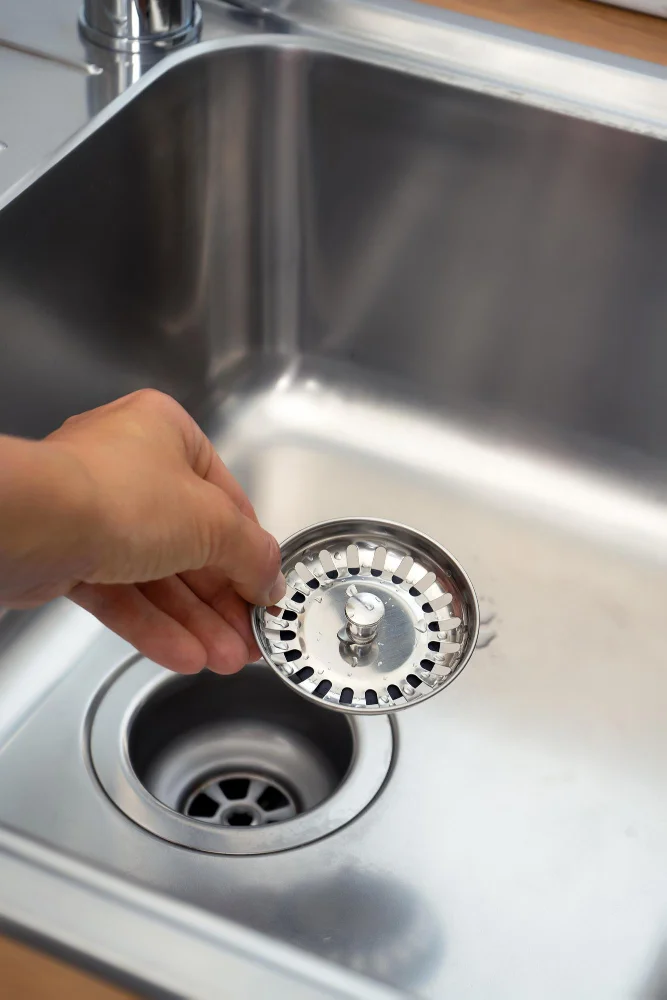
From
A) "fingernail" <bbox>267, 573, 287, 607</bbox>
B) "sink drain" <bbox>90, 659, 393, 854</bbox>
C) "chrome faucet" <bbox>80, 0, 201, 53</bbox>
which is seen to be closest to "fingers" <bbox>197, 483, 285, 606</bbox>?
"fingernail" <bbox>267, 573, 287, 607</bbox>

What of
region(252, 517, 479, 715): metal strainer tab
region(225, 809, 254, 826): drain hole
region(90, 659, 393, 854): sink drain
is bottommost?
region(225, 809, 254, 826): drain hole

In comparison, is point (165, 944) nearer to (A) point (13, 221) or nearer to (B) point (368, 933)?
(B) point (368, 933)

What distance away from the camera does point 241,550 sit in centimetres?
47

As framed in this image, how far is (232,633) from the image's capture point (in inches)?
21.7

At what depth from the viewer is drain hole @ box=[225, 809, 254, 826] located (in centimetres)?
63

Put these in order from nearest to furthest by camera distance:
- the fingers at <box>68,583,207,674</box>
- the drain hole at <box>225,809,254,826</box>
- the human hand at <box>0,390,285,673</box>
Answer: the human hand at <box>0,390,285,673</box>
the fingers at <box>68,583,207,674</box>
the drain hole at <box>225,809,254,826</box>

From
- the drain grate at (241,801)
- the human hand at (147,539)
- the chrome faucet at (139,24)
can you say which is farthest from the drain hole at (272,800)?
the chrome faucet at (139,24)

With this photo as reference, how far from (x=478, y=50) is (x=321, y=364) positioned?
24 centimetres

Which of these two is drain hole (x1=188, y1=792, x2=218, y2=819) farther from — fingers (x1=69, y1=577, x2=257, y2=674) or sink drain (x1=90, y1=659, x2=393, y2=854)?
fingers (x1=69, y1=577, x2=257, y2=674)

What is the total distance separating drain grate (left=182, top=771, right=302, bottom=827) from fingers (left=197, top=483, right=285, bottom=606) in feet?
0.55

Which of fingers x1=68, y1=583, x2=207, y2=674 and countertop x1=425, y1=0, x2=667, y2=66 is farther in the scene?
countertop x1=425, y1=0, x2=667, y2=66

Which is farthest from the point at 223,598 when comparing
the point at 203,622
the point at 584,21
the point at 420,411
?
the point at 584,21

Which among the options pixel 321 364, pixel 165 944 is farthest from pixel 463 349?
pixel 165 944

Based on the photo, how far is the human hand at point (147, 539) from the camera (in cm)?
37
